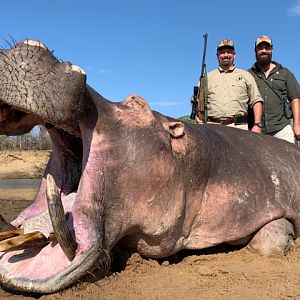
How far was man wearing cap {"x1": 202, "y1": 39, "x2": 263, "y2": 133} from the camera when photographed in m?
6.43

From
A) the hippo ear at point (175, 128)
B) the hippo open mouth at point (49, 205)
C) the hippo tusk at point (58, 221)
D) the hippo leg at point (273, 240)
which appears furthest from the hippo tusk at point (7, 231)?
the hippo leg at point (273, 240)

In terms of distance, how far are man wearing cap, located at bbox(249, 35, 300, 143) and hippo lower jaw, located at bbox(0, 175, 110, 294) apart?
458 centimetres

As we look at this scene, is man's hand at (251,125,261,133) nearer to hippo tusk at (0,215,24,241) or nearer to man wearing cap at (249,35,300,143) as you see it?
man wearing cap at (249,35,300,143)

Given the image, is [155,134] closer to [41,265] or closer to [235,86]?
[41,265]

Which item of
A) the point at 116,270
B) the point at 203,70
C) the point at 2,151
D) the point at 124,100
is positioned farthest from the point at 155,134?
the point at 2,151

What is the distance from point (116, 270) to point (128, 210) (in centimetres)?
40

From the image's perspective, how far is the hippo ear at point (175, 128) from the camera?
11.1 ft

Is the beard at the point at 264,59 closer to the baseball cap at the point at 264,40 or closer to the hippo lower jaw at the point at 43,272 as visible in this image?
the baseball cap at the point at 264,40

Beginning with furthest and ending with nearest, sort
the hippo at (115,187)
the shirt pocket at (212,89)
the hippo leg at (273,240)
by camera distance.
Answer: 1. the shirt pocket at (212,89)
2. the hippo leg at (273,240)
3. the hippo at (115,187)

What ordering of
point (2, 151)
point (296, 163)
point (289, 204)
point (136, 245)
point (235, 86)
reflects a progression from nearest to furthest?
point (136, 245) → point (289, 204) → point (296, 163) → point (235, 86) → point (2, 151)

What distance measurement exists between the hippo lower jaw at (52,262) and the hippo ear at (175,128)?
0.89 metres

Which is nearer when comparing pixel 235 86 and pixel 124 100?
pixel 124 100

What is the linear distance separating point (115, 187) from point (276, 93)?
451 centimetres

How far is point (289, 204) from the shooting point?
4.11 m
